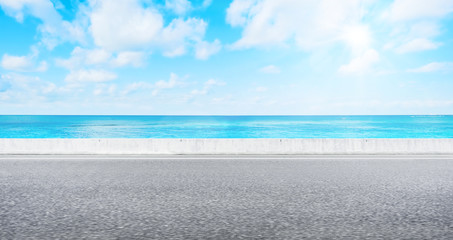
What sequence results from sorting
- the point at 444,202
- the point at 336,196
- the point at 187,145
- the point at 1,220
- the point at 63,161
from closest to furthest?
1. the point at 1,220
2. the point at 444,202
3. the point at 336,196
4. the point at 63,161
5. the point at 187,145

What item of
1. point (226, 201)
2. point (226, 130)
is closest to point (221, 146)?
point (226, 201)

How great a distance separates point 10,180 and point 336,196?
6216 mm

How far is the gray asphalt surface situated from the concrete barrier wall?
295cm

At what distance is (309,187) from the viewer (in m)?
6.19

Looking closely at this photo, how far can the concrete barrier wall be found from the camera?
1187cm

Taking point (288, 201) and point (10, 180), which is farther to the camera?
point (10, 180)

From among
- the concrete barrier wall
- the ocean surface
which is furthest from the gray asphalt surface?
the ocean surface

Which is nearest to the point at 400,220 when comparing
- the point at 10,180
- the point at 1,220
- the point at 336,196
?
the point at 336,196

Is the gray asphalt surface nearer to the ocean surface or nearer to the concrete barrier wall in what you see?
the concrete barrier wall

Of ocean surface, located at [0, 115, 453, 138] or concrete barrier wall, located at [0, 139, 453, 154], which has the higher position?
concrete barrier wall, located at [0, 139, 453, 154]

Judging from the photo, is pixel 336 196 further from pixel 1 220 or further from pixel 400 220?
pixel 1 220

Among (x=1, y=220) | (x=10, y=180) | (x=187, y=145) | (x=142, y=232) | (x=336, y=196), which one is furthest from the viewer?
(x=187, y=145)

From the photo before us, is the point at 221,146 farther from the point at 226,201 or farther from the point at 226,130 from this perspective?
the point at 226,130

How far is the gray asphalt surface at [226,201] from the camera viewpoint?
3861mm
